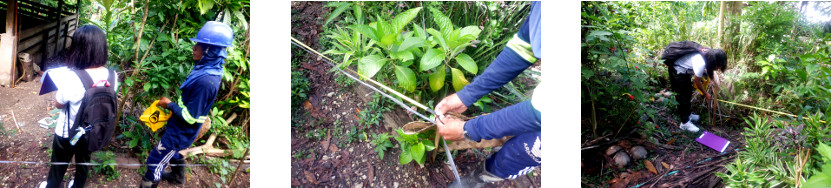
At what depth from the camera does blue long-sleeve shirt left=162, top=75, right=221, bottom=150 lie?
1385 millimetres

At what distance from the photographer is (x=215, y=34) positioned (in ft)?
4.53

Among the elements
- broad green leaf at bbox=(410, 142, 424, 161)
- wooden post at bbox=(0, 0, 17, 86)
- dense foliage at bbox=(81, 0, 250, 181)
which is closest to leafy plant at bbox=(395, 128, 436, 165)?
broad green leaf at bbox=(410, 142, 424, 161)

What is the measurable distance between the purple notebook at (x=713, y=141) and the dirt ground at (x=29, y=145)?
1.70m

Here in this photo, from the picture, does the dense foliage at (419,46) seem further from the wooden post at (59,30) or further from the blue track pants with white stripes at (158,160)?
the wooden post at (59,30)

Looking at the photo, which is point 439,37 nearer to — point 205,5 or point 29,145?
point 205,5

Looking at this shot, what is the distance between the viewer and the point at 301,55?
135 cm

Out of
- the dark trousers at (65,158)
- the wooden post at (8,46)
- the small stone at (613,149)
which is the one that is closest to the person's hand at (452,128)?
the small stone at (613,149)

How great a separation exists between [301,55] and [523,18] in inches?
27.8

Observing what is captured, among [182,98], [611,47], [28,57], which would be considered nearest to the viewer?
[28,57]

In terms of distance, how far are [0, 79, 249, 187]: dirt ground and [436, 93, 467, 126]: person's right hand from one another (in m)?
0.83

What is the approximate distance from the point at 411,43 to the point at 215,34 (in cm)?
63

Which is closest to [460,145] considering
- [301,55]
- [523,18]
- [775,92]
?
[523,18]

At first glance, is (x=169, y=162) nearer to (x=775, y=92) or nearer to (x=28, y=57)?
(x=28, y=57)

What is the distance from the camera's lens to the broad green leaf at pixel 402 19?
138cm
